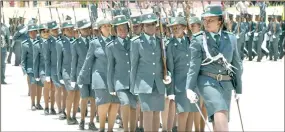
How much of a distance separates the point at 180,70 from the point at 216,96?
1962 mm

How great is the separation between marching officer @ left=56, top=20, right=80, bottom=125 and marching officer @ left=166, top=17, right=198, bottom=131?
8.40ft

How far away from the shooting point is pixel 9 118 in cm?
1449

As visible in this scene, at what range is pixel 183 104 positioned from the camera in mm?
10711

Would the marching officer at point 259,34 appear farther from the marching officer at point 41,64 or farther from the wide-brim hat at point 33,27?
the marching officer at point 41,64

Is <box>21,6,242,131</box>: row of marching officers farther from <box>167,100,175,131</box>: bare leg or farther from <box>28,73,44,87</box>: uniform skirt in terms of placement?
<box>28,73,44,87</box>: uniform skirt

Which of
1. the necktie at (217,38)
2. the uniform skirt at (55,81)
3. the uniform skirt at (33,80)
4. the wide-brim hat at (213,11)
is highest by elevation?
the wide-brim hat at (213,11)

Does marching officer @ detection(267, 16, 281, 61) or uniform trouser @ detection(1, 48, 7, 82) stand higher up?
uniform trouser @ detection(1, 48, 7, 82)

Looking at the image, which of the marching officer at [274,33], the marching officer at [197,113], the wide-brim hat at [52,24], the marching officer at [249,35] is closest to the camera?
the marching officer at [197,113]

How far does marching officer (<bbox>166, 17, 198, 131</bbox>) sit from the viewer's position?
10742 millimetres

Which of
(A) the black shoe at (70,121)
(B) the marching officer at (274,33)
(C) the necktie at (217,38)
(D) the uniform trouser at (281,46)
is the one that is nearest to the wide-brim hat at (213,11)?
(C) the necktie at (217,38)


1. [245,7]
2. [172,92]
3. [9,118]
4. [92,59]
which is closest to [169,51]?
[172,92]

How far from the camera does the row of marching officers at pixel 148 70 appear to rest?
30.2ft

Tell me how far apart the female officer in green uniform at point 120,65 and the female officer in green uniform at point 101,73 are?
1.11 feet

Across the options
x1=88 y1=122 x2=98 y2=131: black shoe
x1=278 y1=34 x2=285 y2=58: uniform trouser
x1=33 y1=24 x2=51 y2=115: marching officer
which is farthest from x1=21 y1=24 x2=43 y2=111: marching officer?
x1=278 y1=34 x2=285 y2=58: uniform trouser
